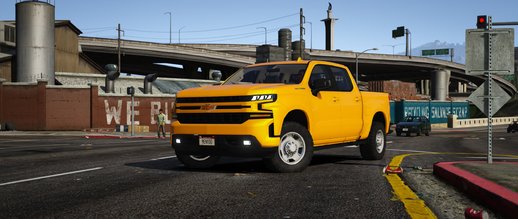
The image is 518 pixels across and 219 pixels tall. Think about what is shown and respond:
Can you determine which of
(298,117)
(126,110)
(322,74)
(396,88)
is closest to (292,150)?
(298,117)

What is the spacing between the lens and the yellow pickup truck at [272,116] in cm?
737

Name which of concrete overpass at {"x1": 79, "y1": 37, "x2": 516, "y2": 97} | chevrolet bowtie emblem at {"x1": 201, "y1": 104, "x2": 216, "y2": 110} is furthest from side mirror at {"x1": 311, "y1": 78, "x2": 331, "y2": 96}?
concrete overpass at {"x1": 79, "y1": 37, "x2": 516, "y2": 97}

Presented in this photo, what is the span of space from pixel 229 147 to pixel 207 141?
1.37 ft

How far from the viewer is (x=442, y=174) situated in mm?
7211

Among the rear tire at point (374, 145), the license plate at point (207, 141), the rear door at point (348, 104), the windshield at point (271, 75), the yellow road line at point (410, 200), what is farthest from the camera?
the rear tire at point (374, 145)

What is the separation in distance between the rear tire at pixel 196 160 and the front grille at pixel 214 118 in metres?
0.87

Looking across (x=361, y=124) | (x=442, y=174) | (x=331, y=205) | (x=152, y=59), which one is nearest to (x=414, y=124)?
(x=361, y=124)

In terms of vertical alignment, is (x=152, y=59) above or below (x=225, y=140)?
above

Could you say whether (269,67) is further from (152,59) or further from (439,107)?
(152,59)

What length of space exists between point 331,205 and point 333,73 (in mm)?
4778

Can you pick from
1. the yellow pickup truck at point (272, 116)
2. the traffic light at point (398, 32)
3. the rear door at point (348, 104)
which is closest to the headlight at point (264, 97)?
the yellow pickup truck at point (272, 116)

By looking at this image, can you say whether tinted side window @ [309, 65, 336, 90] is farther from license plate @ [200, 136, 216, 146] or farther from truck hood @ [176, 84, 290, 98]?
license plate @ [200, 136, 216, 146]

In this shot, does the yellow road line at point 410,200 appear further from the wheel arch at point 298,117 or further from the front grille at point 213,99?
the front grille at point 213,99

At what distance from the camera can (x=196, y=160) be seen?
872 centimetres
